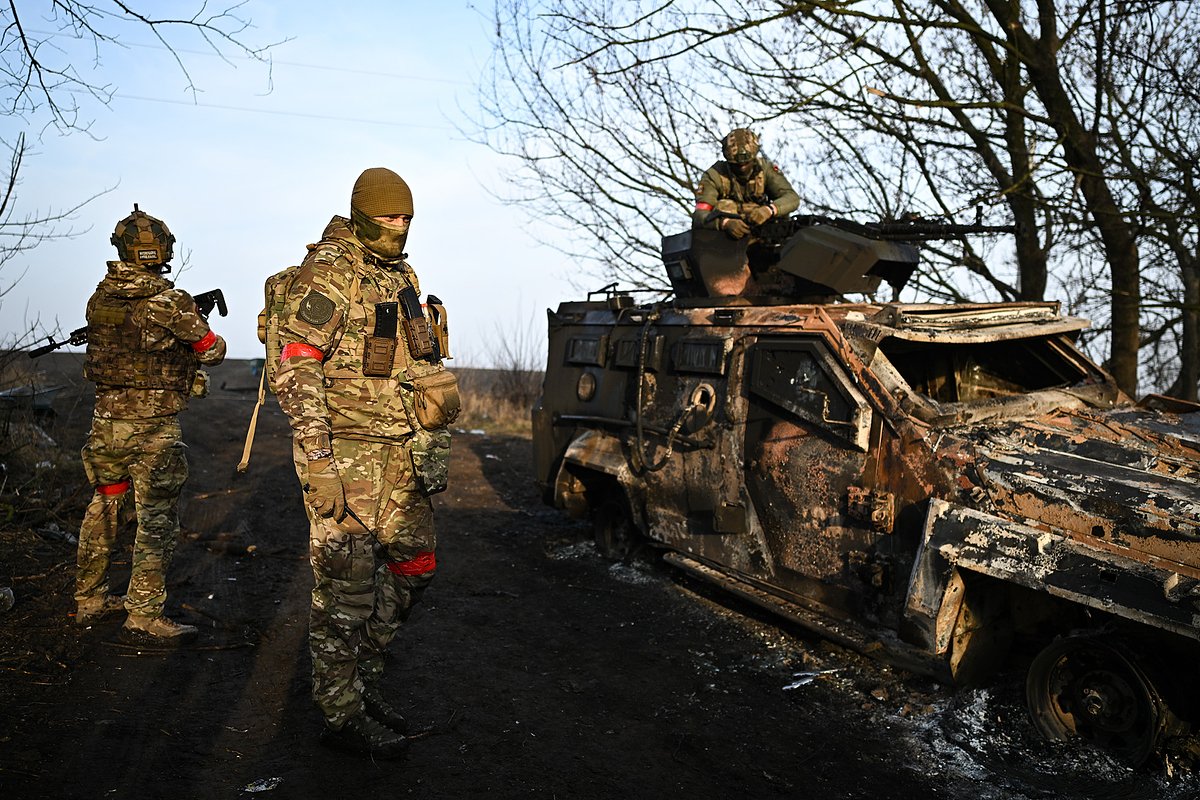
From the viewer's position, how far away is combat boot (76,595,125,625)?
473 cm

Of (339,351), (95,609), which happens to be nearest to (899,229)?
(339,351)

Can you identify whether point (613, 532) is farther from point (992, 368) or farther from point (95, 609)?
point (95, 609)

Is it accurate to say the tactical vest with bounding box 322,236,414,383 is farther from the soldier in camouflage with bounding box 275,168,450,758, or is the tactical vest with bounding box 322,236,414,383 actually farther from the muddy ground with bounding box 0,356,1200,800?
the muddy ground with bounding box 0,356,1200,800

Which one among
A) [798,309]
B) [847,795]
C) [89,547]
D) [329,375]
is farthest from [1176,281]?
[89,547]

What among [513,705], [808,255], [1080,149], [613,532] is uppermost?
[1080,149]

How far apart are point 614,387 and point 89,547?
129 inches

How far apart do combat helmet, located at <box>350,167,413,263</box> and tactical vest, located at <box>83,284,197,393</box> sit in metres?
1.82

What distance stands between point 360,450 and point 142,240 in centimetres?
209

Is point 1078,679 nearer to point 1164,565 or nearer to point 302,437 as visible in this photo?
point 1164,565

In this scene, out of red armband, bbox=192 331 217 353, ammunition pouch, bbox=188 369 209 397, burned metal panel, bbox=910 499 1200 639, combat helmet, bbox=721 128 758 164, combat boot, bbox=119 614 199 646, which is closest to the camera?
burned metal panel, bbox=910 499 1200 639

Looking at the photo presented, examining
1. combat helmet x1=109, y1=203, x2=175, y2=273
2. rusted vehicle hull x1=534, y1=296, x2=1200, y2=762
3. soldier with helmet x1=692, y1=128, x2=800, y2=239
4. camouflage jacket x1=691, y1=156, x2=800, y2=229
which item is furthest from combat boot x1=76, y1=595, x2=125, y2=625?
camouflage jacket x1=691, y1=156, x2=800, y2=229

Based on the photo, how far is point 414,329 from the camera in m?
3.59

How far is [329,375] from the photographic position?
11.5 feet

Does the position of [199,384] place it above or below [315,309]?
below
